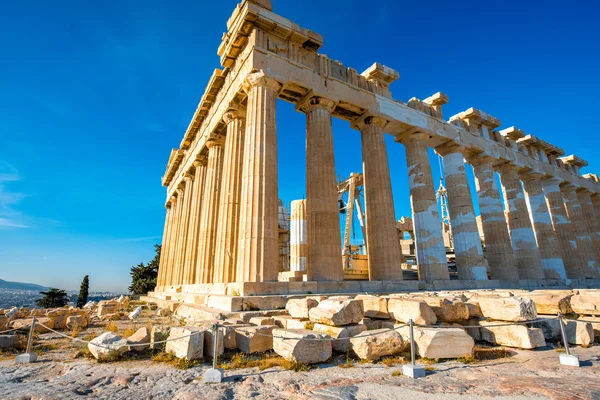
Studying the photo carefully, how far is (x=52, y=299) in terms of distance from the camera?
116 feet

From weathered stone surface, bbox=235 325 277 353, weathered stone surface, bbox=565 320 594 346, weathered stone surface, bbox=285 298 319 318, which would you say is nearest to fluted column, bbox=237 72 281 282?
weathered stone surface, bbox=285 298 319 318

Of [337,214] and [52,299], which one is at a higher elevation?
[337,214]

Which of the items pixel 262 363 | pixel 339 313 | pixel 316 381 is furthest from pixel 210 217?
pixel 316 381

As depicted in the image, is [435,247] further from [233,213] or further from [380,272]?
[233,213]

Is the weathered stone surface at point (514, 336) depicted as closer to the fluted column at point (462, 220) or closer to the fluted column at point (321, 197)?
the fluted column at point (321, 197)

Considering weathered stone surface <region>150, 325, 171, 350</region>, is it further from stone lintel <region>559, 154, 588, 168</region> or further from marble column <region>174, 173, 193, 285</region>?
stone lintel <region>559, 154, 588, 168</region>

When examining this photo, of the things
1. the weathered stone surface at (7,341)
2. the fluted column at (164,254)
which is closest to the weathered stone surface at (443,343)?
the weathered stone surface at (7,341)

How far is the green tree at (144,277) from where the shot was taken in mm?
40406

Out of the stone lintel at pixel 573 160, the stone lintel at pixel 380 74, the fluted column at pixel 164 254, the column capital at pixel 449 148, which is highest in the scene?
the stone lintel at pixel 380 74

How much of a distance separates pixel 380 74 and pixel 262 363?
16680 mm

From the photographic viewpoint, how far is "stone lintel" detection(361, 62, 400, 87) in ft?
57.9

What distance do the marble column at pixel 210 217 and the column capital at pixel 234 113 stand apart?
3.41 m

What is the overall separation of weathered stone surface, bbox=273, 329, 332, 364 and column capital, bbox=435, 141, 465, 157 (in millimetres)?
18446

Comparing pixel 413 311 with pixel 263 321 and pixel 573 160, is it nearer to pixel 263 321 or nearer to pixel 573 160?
pixel 263 321
